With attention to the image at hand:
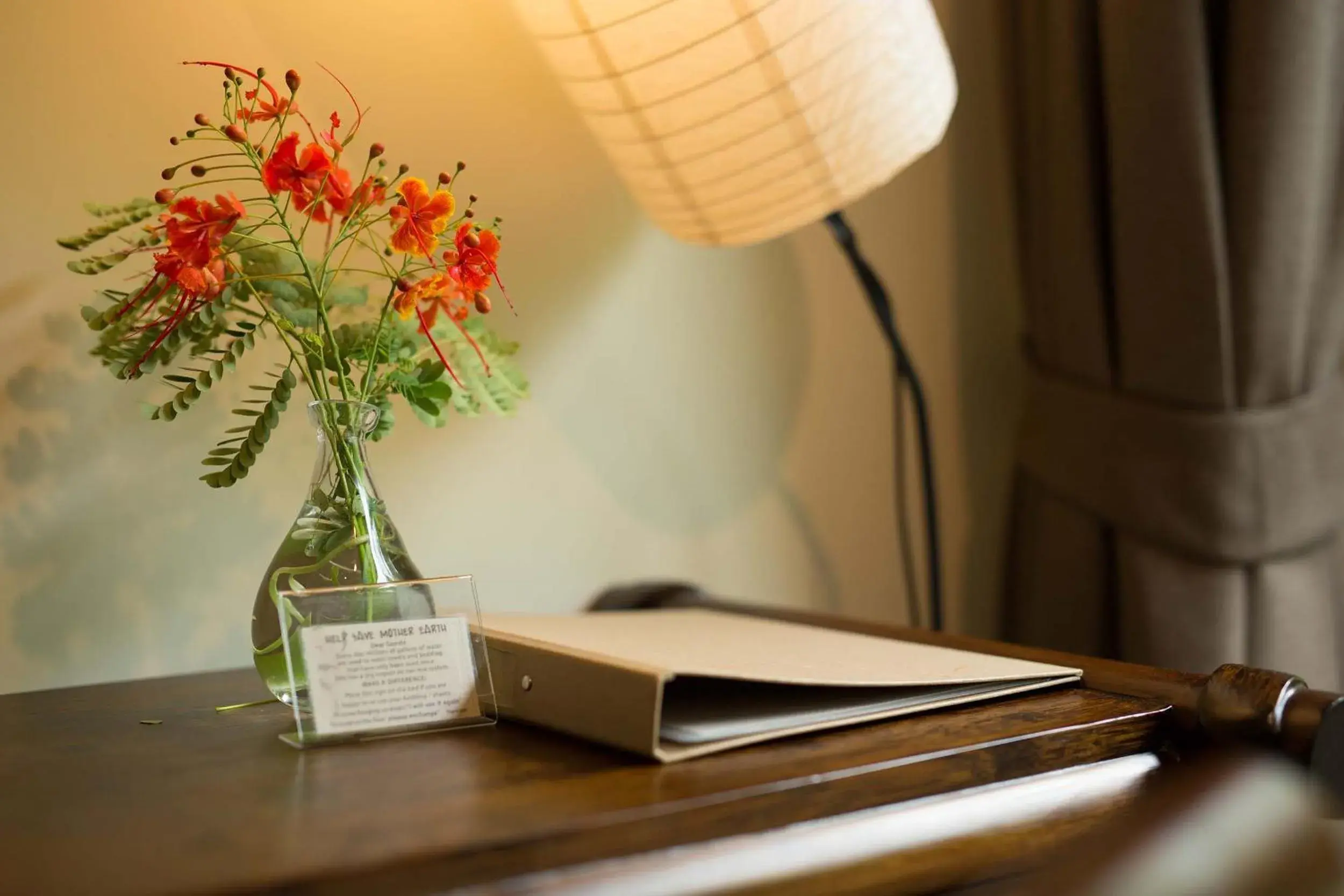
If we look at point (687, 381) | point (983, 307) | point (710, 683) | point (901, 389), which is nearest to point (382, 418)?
point (710, 683)

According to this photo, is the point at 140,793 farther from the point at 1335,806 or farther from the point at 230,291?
the point at 1335,806

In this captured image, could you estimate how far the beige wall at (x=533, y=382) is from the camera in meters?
0.88

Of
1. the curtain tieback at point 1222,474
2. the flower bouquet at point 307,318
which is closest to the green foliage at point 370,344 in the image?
the flower bouquet at point 307,318

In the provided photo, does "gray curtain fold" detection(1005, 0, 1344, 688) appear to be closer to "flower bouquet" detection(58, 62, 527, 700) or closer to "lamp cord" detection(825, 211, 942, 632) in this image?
"lamp cord" detection(825, 211, 942, 632)

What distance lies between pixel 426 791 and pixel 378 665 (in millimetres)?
133

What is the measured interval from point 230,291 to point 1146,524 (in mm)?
836

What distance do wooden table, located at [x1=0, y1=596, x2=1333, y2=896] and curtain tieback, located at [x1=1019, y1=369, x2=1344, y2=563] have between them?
500 millimetres

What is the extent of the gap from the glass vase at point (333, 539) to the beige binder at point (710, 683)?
8 cm

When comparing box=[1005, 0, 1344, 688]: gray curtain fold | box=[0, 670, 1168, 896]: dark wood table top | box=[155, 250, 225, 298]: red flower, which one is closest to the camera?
box=[0, 670, 1168, 896]: dark wood table top

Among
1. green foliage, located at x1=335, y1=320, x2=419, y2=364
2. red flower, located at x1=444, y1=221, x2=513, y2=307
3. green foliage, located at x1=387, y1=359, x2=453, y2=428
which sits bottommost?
green foliage, located at x1=387, y1=359, x2=453, y2=428

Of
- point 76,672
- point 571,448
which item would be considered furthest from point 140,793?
point 571,448

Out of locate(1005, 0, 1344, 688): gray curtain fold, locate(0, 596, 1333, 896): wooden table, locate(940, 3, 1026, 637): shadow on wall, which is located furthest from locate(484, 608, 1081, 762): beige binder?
locate(940, 3, 1026, 637): shadow on wall

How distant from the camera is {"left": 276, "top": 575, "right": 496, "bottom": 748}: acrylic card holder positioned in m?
0.60

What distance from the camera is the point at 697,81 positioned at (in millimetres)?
807
